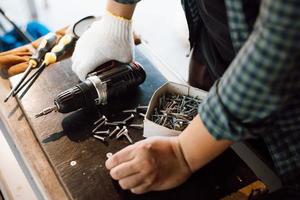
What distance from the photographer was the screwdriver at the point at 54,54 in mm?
769

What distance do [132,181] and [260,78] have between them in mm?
273

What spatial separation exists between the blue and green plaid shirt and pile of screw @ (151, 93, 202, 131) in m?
0.20

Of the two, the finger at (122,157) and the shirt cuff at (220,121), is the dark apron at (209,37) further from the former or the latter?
the finger at (122,157)

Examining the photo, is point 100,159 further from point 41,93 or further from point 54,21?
point 54,21

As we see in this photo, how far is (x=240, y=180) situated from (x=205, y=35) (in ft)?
1.05

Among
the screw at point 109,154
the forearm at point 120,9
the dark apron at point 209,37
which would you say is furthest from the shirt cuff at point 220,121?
the forearm at point 120,9

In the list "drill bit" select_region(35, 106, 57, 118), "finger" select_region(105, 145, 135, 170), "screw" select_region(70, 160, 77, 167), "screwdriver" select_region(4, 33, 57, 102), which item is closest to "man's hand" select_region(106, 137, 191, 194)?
"finger" select_region(105, 145, 135, 170)

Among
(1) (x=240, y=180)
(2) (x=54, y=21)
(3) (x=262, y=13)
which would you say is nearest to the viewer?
(3) (x=262, y=13)

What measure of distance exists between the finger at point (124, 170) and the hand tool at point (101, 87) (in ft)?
0.60

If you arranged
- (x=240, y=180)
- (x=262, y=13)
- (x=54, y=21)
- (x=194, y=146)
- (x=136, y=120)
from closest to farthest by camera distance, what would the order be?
(x=262, y=13) → (x=194, y=146) → (x=240, y=180) → (x=136, y=120) → (x=54, y=21)

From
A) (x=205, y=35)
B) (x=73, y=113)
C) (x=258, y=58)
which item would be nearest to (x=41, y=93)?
(x=73, y=113)

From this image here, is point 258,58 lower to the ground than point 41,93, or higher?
higher

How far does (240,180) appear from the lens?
0.60 metres

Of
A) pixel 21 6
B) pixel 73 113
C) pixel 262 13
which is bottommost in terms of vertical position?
pixel 73 113
